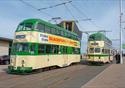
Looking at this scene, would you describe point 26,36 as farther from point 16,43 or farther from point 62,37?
point 62,37

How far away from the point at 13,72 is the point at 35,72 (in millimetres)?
1898

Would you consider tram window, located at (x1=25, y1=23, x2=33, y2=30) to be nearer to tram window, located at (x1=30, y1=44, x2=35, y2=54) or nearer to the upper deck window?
the upper deck window

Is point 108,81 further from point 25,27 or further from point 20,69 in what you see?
point 25,27

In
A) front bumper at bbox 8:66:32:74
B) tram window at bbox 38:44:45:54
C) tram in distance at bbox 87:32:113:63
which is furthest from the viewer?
tram in distance at bbox 87:32:113:63

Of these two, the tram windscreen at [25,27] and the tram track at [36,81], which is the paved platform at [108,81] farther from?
the tram windscreen at [25,27]

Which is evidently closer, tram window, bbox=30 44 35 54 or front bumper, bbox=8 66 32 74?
front bumper, bbox=8 66 32 74

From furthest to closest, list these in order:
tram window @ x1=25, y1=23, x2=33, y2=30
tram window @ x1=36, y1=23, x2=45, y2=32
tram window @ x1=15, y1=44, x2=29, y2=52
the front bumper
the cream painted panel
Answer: tram window @ x1=36, y1=23, x2=45, y2=32
tram window @ x1=25, y1=23, x2=33, y2=30
tram window @ x1=15, y1=44, x2=29, y2=52
the cream painted panel
the front bumper

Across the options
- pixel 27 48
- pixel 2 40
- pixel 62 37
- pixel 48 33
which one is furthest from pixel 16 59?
pixel 2 40

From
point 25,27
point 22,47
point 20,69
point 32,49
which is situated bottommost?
point 20,69

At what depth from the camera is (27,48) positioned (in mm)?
19734

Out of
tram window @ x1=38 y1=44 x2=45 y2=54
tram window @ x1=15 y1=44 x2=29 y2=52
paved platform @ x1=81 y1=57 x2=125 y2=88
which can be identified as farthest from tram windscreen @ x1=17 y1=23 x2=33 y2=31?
paved platform @ x1=81 y1=57 x2=125 y2=88

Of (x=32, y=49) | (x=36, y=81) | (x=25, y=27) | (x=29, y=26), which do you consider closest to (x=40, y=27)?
(x=29, y=26)

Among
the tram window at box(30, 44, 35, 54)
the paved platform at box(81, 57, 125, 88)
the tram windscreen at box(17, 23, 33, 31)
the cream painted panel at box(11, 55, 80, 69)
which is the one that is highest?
the tram windscreen at box(17, 23, 33, 31)

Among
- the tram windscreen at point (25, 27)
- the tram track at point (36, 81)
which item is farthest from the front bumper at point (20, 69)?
the tram windscreen at point (25, 27)
